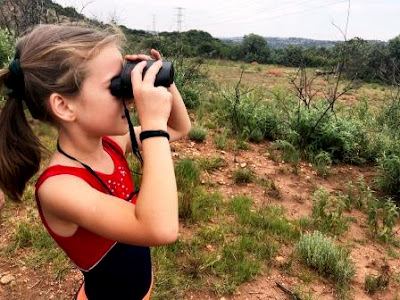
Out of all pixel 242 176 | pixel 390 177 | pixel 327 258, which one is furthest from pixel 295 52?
pixel 327 258

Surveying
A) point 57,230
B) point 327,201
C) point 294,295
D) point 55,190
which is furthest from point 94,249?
point 327,201

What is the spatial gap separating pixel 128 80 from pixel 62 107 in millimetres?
200

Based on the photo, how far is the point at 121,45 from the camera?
122 cm

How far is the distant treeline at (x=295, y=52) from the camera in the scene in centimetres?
591

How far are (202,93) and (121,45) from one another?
5080 millimetres

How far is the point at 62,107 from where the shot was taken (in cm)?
108

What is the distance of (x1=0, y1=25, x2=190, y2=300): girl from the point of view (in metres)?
0.97

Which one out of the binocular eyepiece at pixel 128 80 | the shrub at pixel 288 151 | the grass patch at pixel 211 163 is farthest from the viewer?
the shrub at pixel 288 151

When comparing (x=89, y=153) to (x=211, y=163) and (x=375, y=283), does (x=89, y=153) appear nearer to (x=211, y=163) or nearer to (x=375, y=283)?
(x=375, y=283)

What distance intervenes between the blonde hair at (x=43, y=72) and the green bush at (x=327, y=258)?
1903 millimetres

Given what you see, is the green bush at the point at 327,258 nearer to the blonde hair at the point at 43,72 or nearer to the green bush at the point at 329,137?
the green bush at the point at 329,137

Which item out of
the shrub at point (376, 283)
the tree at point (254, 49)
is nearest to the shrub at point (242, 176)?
the shrub at point (376, 283)

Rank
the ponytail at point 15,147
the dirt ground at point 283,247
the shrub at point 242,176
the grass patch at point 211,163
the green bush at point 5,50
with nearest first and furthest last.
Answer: the ponytail at point 15,147 < the dirt ground at point 283,247 < the shrub at point 242,176 < the grass patch at point 211,163 < the green bush at point 5,50

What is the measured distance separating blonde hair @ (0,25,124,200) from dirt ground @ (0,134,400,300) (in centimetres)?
134
